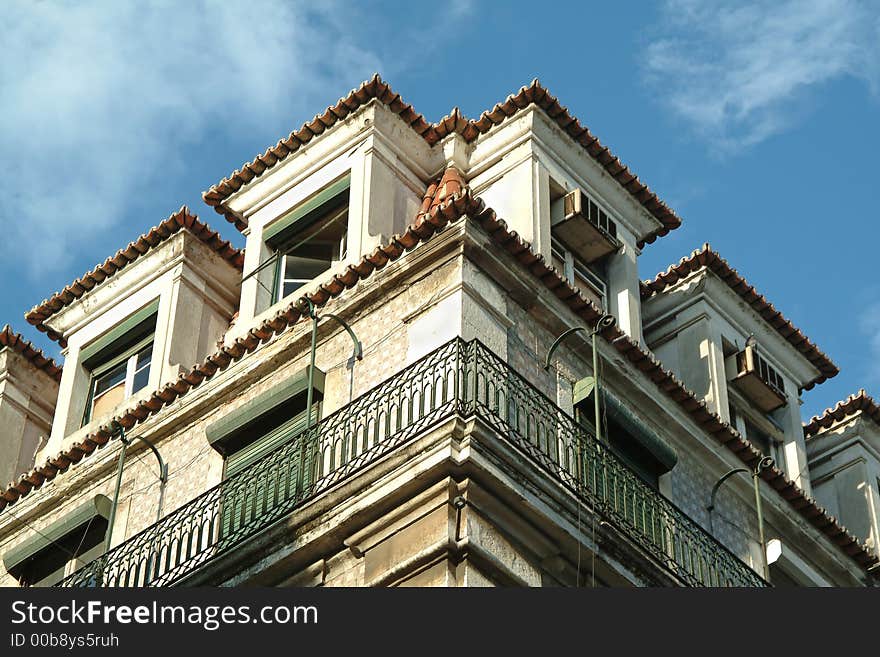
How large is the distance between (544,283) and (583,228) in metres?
1.98

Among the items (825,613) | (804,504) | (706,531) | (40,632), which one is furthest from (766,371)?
(40,632)

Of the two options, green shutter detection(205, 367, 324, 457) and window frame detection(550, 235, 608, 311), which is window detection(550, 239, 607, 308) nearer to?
window frame detection(550, 235, 608, 311)

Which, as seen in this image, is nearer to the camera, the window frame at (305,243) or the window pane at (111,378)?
the window frame at (305,243)

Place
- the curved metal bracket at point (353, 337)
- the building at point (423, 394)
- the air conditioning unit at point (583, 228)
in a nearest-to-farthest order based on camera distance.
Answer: the building at point (423, 394)
the curved metal bracket at point (353, 337)
the air conditioning unit at point (583, 228)

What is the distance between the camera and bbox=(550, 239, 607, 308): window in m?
21.7

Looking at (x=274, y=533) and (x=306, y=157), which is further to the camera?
(x=306, y=157)

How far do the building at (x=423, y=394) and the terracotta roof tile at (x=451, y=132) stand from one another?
0.03 m

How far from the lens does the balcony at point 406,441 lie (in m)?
18.0

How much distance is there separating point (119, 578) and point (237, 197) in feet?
17.2

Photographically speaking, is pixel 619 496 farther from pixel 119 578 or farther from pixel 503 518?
pixel 119 578

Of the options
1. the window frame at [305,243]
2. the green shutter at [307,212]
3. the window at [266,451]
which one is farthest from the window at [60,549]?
the green shutter at [307,212]

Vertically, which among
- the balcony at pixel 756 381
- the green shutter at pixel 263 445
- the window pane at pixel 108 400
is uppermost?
the balcony at pixel 756 381

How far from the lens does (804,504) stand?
70.9 ft

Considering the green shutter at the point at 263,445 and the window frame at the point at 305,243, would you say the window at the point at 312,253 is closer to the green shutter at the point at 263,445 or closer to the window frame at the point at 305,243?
the window frame at the point at 305,243
